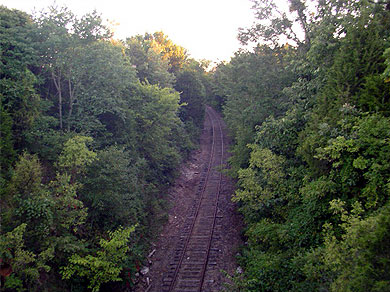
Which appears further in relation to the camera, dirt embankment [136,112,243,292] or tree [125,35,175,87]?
tree [125,35,175,87]

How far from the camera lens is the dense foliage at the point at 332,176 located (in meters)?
6.29

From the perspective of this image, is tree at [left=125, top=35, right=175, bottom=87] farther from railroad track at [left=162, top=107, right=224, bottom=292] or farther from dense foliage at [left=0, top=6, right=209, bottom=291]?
railroad track at [left=162, top=107, right=224, bottom=292]

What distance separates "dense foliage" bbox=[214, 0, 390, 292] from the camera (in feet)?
20.6

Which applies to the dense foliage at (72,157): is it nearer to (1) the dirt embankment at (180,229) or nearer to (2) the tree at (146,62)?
(1) the dirt embankment at (180,229)

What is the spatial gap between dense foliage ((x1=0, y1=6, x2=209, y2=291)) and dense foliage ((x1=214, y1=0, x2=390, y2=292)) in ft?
18.3

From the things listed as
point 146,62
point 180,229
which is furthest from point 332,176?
point 146,62

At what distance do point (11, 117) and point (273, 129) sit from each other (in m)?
11.9

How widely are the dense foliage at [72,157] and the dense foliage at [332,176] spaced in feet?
18.3

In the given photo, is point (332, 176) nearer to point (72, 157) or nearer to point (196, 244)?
point (196, 244)

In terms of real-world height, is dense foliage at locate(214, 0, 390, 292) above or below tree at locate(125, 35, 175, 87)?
below

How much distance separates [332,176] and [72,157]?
392 inches

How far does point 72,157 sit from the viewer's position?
37.6 feet

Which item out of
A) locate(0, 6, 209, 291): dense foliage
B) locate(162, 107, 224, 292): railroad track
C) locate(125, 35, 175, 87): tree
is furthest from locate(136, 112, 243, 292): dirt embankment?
locate(125, 35, 175, 87): tree

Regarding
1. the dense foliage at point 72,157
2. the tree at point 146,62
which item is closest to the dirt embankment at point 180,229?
the dense foliage at point 72,157
